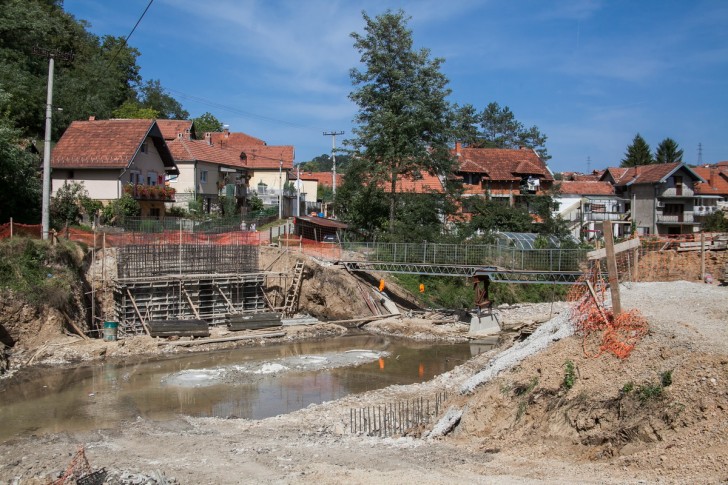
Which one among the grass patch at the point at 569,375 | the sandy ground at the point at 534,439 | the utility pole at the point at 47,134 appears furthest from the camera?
the utility pole at the point at 47,134

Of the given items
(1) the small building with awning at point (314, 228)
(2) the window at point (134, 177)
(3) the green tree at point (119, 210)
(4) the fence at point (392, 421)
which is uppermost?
(2) the window at point (134, 177)

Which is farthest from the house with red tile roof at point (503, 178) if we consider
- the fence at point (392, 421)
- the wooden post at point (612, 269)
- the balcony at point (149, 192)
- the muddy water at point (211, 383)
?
the wooden post at point (612, 269)

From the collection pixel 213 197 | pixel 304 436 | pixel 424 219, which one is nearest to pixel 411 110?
pixel 424 219

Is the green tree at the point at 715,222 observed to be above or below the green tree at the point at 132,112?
below

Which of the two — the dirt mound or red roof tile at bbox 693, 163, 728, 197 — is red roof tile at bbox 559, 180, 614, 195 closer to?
red roof tile at bbox 693, 163, 728, 197

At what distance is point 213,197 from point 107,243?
21.4m

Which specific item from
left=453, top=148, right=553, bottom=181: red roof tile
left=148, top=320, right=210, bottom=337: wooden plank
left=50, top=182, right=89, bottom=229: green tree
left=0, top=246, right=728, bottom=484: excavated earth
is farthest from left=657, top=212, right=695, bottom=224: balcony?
left=50, top=182, right=89, bottom=229: green tree

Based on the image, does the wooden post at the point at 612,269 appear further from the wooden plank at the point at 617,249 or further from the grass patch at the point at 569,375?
the grass patch at the point at 569,375

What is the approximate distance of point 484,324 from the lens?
33.6m

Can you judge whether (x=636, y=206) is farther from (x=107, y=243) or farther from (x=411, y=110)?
(x=107, y=243)

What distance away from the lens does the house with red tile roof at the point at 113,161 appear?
1622 inches

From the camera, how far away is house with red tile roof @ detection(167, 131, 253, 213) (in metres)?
51.6

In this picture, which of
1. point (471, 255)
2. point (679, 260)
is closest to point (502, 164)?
point (471, 255)

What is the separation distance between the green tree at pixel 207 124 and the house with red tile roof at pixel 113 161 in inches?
1378
